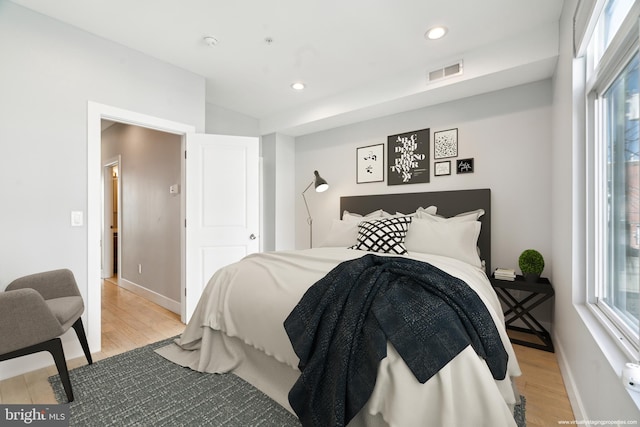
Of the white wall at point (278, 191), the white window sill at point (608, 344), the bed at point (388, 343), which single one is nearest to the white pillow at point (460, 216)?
the bed at point (388, 343)

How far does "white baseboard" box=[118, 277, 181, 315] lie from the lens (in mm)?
3519

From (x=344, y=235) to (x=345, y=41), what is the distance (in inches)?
71.9

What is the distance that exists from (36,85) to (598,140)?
3.65 meters

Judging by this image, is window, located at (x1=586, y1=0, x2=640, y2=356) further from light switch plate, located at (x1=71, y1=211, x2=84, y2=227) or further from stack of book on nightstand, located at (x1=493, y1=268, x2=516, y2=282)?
light switch plate, located at (x1=71, y1=211, x2=84, y2=227)

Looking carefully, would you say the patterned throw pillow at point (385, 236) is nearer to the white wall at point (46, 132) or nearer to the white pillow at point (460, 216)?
the white pillow at point (460, 216)

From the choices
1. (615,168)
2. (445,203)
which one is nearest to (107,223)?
(445,203)

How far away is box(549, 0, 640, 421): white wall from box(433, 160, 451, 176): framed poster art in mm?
927

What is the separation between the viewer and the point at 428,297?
4.41 ft

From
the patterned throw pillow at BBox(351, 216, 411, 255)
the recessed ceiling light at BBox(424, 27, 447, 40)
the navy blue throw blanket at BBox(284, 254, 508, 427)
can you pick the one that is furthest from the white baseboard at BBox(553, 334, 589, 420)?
the recessed ceiling light at BBox(424, 27, 447, 40)

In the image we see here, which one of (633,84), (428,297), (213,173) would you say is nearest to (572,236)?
(633,84)

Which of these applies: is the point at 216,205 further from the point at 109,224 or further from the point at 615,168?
the point at 109,224

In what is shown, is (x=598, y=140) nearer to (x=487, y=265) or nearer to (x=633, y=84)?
(x=633, y=84)

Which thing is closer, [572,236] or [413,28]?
[572,236]

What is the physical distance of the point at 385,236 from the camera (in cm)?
275
